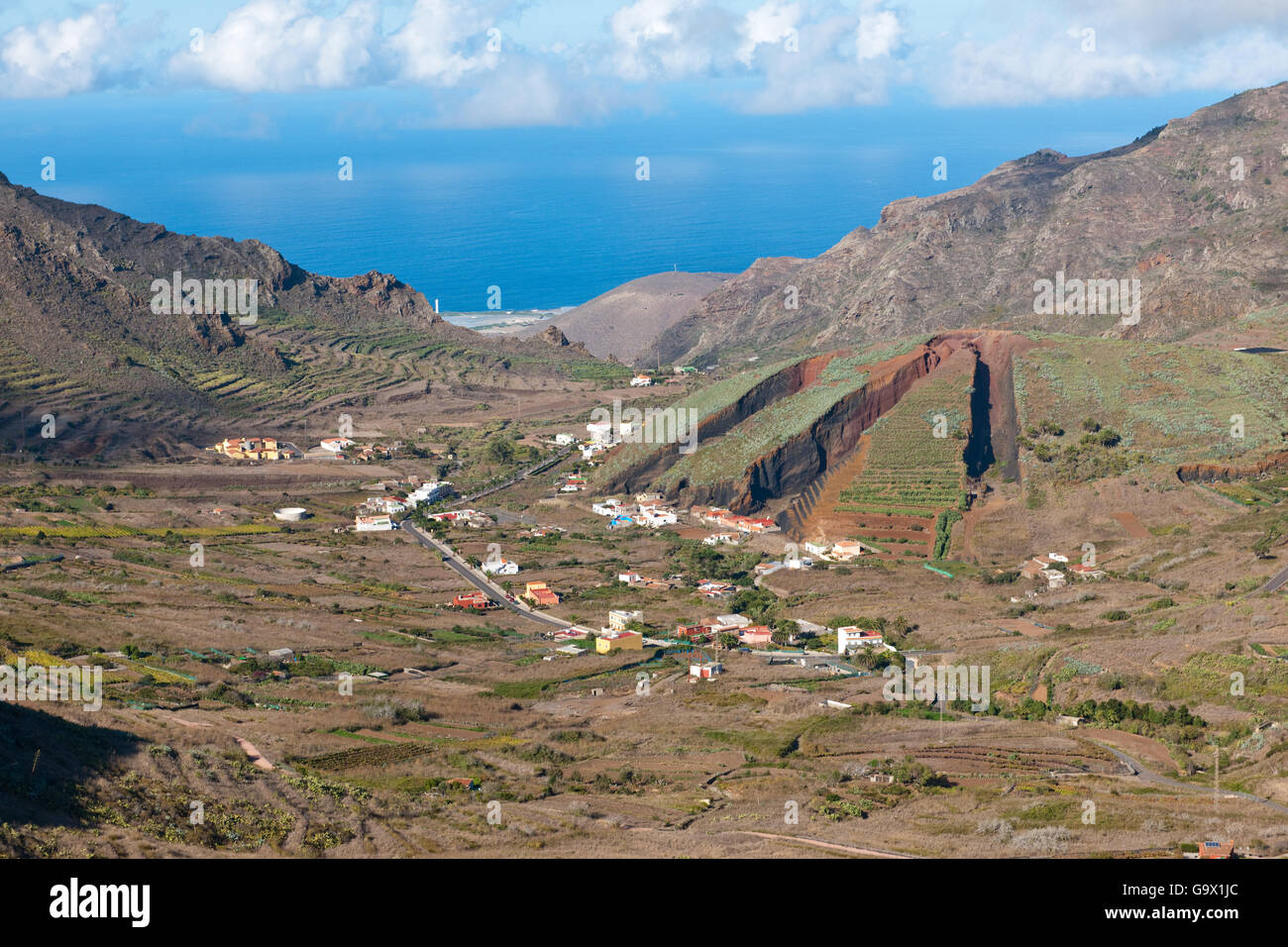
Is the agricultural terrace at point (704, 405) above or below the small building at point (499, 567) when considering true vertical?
above

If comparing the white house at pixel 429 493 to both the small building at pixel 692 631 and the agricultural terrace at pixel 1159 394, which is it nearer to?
the small building at pixel 692 631

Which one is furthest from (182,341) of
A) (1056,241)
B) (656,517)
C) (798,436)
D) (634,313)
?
(1056,241)

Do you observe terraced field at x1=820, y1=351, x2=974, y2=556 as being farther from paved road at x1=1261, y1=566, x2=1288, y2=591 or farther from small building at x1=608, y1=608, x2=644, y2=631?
paved road at x1=1261, y1=566, x2=1288, y2=591

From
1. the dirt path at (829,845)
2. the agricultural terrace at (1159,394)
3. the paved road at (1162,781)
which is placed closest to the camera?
the dirt path at (829,845)

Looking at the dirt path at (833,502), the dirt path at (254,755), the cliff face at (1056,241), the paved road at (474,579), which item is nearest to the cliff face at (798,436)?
the dirt path at (833,502)

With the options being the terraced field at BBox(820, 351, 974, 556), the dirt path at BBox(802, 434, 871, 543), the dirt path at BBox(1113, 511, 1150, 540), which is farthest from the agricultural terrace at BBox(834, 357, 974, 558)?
the dirt path at BBox(1113, 511, 1150, 540)

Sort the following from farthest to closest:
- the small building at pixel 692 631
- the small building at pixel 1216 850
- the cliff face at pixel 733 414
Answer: the cliff face at pixel 733 414 < the small building at pixel 692 631 < the small building at pixel 1216 850
